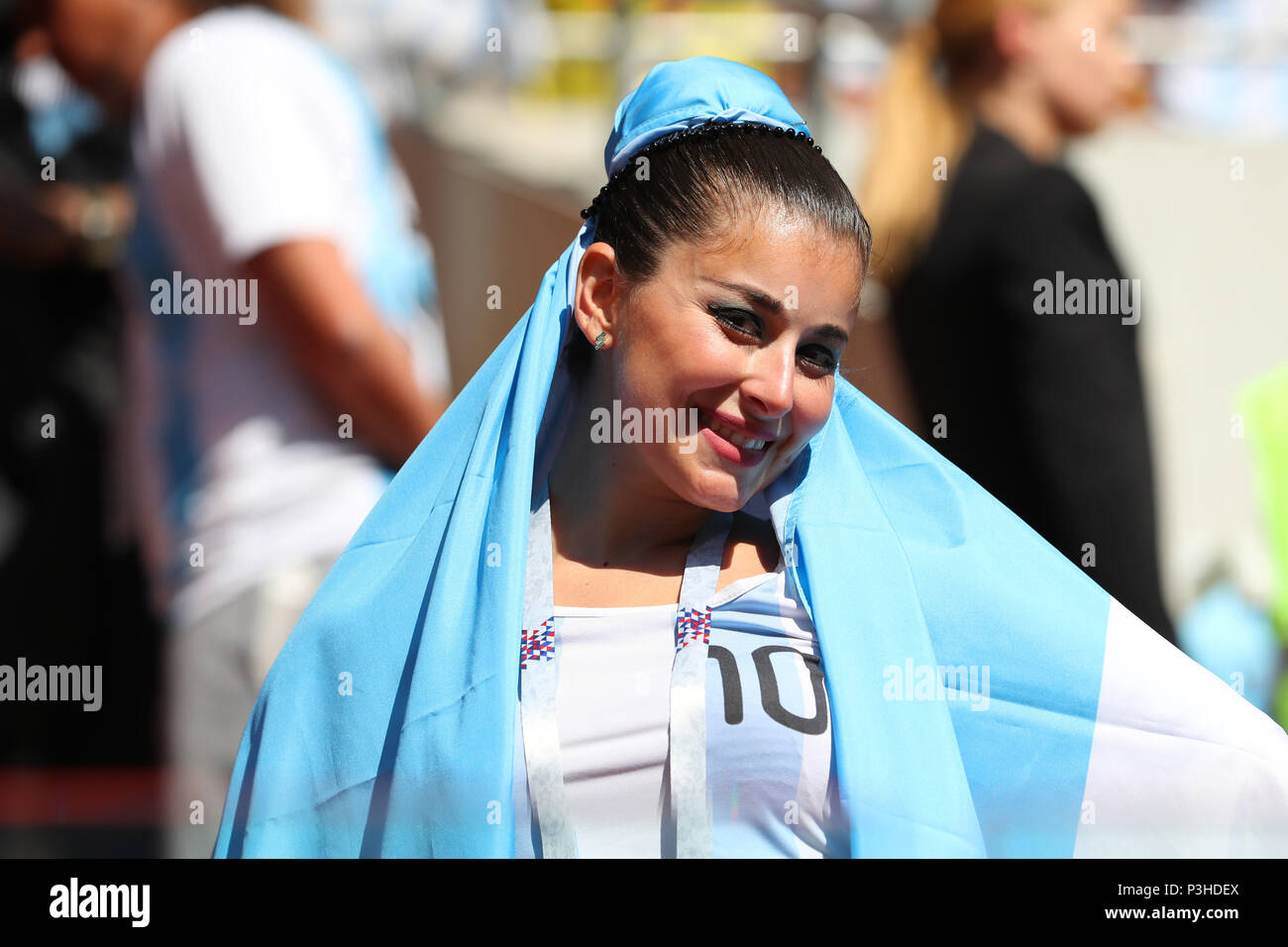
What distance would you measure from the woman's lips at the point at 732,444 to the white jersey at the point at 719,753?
9.0 inches

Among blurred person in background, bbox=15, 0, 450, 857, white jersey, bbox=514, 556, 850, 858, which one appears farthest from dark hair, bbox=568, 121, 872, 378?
blurred person in background, bbox=15, 0, 450, 857

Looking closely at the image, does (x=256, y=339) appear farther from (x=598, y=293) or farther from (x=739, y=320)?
(x=739, y=320)

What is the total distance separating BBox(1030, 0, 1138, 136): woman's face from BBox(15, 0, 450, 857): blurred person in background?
55.1 inches

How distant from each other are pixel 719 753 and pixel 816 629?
20 centimetres

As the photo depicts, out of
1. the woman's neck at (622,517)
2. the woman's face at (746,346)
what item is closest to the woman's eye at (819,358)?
the woman's face at (746,346)

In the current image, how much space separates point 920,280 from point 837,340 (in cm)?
134

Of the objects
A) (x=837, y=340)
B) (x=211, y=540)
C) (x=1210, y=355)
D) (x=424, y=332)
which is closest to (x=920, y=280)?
(x=424, y=332)

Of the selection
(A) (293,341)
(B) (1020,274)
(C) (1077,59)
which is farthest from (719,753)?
(C) (1077,59)

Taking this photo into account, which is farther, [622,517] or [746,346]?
[622,517]

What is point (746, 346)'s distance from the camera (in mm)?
1743

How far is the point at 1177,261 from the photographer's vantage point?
530cm

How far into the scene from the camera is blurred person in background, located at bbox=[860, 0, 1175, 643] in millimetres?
2725

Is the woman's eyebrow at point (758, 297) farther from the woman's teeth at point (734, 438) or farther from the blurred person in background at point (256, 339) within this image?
the blurred person in background at point (256, 339)
